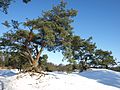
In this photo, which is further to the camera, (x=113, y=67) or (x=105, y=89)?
(x=113, y=67)

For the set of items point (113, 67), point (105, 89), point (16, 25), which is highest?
point (16, 25)

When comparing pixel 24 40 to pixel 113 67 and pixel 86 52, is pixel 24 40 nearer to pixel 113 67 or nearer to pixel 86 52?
pixel 86 52

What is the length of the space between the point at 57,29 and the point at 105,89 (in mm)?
16959

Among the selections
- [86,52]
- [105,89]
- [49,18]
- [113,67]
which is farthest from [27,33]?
[113,67]

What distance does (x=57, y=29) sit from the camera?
107 ft

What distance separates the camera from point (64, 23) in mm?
33719

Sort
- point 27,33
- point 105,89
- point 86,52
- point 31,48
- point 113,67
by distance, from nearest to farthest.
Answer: point 105,89, point 27,33, point 31,48, point 86,52, point 113,67

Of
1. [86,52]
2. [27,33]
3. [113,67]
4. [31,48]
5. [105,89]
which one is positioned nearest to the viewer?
[105,89]

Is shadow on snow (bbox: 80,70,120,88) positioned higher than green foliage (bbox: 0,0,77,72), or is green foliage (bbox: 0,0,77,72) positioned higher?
green foliage (bbox: 0,0,77,72)

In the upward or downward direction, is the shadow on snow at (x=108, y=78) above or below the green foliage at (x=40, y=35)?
below

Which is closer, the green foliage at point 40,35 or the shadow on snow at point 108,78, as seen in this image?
the shadow on snow at point 108,78

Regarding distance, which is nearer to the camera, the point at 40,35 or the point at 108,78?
the point at 108,78

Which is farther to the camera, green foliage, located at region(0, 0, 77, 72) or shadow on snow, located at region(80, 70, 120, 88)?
green foliage, located at region(0, 0, 77, 72)

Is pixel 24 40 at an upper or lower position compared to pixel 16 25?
lower
